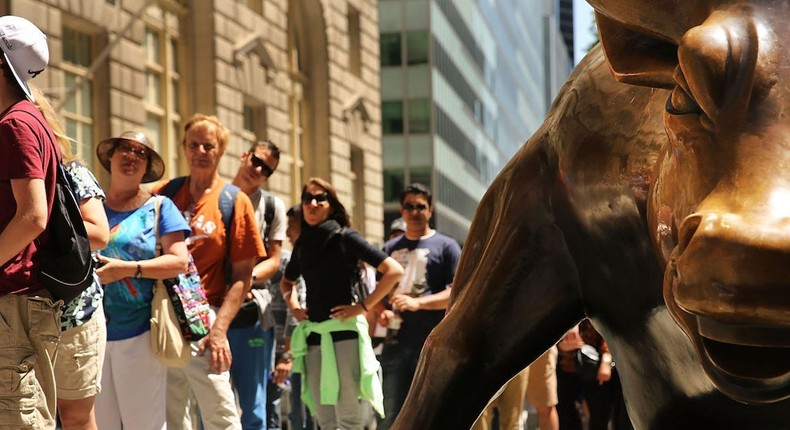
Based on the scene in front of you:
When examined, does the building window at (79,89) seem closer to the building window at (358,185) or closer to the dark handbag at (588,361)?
the dark handbag at (588,361)

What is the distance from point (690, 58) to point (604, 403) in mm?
7244

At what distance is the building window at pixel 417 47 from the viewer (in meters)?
46.8

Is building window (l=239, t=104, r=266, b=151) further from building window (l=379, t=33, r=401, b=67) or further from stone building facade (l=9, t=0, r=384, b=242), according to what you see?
building window (l=379, t=33, r=401, b=67)

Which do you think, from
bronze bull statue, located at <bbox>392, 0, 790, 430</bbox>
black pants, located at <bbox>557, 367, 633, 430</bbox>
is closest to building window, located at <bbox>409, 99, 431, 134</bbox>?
black pants, located at <bbox>557, 367, 633, 430</bbox>

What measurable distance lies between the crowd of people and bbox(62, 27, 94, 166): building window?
779 centimetres

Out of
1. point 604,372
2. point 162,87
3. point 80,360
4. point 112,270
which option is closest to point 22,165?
point 80,360

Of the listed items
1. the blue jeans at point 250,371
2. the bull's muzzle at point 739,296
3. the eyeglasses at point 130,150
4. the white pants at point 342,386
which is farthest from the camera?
the white pants at point 342,386

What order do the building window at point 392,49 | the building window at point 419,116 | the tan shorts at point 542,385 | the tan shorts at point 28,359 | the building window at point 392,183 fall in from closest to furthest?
the tan shorts at point 28,359 < the tan shorts at point 542,385 < the building window at point 419,116 < the building window at point 392,49 < the building window at point 392,183

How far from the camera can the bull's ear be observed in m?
2.54

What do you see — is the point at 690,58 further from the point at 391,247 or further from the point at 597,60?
the point at 391,247

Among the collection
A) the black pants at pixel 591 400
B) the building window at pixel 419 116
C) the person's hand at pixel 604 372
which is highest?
the building window at pixel 419 116

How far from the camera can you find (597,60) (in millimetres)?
3369

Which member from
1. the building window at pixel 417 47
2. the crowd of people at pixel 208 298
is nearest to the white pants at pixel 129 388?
the crowd of people at pixel 208 298

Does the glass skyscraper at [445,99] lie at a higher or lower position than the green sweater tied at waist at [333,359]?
higher
